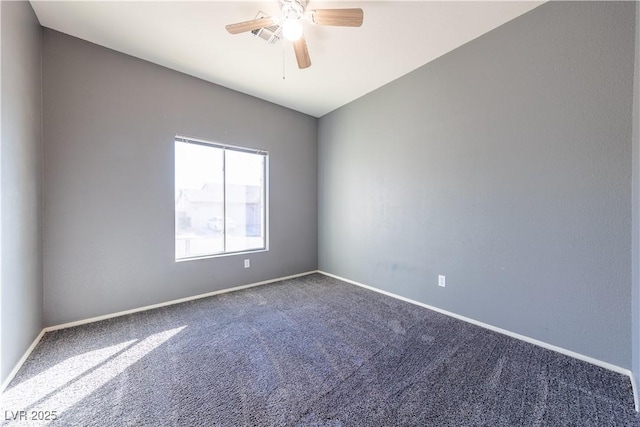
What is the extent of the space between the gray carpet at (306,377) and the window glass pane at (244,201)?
131 centimetres

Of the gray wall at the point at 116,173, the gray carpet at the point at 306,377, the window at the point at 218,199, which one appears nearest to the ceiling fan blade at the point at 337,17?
the gray wall at the point at 116,173

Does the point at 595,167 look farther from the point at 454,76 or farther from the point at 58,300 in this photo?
the point at 58,300

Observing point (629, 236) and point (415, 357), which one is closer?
point (629, 236)

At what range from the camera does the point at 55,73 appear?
225 cm

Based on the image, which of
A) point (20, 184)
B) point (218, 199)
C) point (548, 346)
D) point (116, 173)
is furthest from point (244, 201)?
point (548, 346)

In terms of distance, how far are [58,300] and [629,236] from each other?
461cm

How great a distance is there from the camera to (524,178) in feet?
6.82

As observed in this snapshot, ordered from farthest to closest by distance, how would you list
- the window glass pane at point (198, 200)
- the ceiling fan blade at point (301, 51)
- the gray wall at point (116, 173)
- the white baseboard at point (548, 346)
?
the window glass pane at point (198, 200) < the gray wall at point (116, 173) < the ceiling fan blade at point (301, 51) < the white baseboard at point (548, 346)

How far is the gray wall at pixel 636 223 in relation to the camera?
149 centimetres

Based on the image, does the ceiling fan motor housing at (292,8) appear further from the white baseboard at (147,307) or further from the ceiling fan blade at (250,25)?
the white baseboard at (147,307)

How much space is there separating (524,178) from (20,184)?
395 centimetres

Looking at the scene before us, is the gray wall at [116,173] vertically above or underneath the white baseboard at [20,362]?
above

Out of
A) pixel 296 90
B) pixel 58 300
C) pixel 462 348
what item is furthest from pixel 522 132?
pixel 58 300

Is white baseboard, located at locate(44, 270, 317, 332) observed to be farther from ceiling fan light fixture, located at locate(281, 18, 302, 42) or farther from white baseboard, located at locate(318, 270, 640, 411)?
ceiling fan light fixture, located at locate(281, 18, 302, 42)
